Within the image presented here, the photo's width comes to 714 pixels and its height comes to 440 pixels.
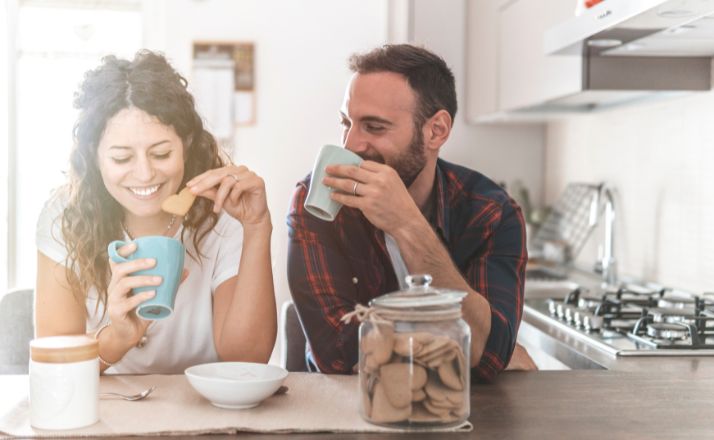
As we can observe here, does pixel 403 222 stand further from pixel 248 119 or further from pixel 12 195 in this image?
pixel 12 195

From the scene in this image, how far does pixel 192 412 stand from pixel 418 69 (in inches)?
37.2

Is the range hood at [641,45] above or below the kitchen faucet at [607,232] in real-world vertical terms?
above

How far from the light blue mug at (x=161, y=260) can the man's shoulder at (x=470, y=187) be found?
2.50ft

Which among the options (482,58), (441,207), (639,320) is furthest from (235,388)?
(482,58)

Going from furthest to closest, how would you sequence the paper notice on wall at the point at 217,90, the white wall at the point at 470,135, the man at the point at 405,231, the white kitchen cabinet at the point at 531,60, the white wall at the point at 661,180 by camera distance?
the paper notice on wall at the point at 217,90 → the white wall at the point at 470,135 → the white kitchen cabinet at the point at 531,60 → the white wall at the point at 661,180 → the man at the point at 405,231

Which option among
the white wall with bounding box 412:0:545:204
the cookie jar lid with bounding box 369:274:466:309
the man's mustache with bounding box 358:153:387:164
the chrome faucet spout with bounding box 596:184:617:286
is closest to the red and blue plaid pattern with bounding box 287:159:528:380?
the man's mustache with bounding box 358:153:387:164

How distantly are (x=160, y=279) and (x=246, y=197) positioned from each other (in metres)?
0.34

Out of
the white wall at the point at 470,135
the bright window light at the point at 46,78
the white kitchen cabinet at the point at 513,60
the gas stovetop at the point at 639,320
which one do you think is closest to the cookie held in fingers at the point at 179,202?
the gas stovetop at the point at 639,320

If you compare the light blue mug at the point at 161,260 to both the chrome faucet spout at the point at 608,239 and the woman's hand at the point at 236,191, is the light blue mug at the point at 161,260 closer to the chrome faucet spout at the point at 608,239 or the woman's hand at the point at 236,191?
the woman's hand at the point at 236,191

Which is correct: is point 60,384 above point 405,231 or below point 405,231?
below

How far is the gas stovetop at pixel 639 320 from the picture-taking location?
173 cm

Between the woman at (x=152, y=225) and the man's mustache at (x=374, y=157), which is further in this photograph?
the man's mustache at (x=374, y=157)

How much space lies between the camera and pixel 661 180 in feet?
8.66

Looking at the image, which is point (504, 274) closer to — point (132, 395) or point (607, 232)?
point (132, 395)
